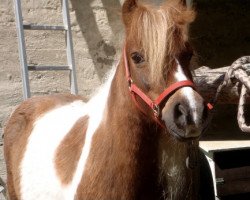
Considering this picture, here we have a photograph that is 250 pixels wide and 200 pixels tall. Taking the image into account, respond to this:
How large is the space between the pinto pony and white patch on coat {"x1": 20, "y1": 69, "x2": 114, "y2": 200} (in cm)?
1

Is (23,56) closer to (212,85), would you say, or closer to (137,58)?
A: (212,85)

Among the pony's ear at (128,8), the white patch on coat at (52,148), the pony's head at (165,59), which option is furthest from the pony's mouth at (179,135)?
the pony's ear at (128,8)

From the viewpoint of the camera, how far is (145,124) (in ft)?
8.79

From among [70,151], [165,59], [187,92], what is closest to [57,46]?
[70,151]

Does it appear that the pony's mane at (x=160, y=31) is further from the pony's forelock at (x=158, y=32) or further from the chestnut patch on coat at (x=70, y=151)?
the chestnut patch on coat at (x=70, y=151)

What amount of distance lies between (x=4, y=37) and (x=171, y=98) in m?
3.16

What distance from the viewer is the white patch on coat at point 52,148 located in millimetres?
→ 2928

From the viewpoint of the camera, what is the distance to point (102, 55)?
18.2 ft

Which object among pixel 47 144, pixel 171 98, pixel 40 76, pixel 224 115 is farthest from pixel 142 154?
pixel 224 115

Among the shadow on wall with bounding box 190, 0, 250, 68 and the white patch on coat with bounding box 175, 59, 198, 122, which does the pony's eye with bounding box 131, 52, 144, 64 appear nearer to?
the white patch on coat with bounding box 175, 59, 198, 122

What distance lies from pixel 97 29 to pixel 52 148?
2.43 m

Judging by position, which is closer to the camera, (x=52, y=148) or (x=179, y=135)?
(x=179, y=135)

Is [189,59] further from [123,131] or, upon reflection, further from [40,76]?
[40,76]

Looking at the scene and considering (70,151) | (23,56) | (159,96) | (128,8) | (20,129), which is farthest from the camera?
(23,56)
